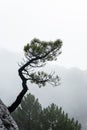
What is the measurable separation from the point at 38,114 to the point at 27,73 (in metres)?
31.6

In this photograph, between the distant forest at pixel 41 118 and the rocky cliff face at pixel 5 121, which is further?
the distant forest at pixel 41 118

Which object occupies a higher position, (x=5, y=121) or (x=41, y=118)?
(x=41, y=118)

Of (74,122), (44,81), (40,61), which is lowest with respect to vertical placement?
(74,122)

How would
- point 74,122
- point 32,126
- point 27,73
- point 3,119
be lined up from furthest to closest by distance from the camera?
point 32,126, point 74,122, point 27,73, point 3,119

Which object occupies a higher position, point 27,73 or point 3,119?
point 27,73

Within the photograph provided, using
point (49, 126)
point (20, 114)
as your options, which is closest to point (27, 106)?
point (20, 114)

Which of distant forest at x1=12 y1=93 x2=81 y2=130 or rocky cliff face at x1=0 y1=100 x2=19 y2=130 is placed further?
distant forest at x1=12 y1=93 x2=81 y2=130

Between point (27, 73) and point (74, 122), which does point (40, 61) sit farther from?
point (74, 122)

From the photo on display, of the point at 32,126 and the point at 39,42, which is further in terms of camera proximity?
the point at 32,126

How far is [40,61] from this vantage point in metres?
18.9

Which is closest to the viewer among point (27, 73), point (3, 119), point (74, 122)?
A: point (3, 119)

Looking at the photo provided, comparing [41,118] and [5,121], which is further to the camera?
[41,118]

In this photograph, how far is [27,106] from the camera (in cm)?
5000

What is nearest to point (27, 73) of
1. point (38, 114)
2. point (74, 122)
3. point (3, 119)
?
point (3, 119)
